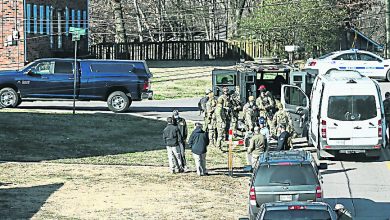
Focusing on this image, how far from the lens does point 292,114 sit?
28.5m

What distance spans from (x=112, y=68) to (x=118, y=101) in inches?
48.9

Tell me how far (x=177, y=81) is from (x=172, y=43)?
10.6 meters

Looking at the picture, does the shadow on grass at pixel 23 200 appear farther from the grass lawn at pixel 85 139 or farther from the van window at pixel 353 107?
the van window at pixel 353 107

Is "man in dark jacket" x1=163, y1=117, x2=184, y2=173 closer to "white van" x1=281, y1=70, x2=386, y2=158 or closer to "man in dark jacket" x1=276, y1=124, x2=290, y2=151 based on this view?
"man in dark jacket" x1=276, y1=124, x2=290, y2=151

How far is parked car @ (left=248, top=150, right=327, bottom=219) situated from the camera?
1650 cm

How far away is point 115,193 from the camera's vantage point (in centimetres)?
2080

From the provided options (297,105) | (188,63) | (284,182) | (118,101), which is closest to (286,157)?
(284,182)

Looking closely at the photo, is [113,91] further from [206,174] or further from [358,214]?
[358,214]

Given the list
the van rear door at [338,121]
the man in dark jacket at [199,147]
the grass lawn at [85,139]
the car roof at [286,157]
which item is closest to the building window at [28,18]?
the grass lawn at [85,139]

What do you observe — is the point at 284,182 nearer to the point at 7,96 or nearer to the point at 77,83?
the point at 77,83

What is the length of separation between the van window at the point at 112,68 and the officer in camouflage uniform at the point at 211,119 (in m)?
7.16

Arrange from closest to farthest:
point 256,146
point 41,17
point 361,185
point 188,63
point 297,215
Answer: point 297,215
point 361,185
point 256,146
point 41,17
point 188,63

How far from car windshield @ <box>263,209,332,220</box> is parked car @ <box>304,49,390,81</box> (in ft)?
95.3

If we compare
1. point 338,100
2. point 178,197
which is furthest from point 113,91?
point 178,197
